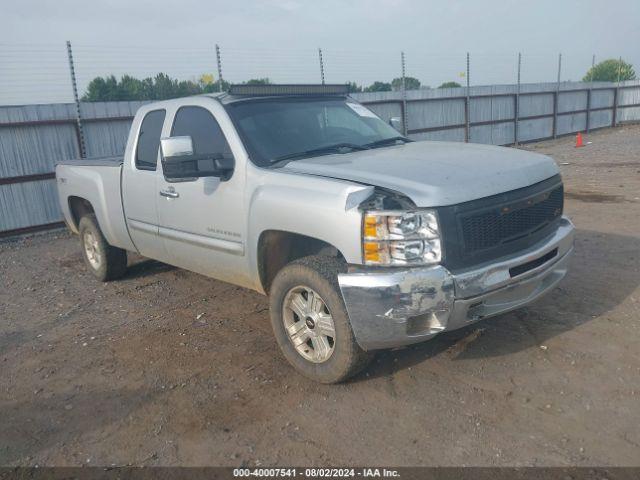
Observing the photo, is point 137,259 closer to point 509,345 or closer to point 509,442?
point 509,345

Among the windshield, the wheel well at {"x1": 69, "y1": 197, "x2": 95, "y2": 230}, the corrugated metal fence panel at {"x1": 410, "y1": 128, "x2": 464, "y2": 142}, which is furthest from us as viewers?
the corrugated metal fence panel at {"x1": 410, "y1": 128, "x2": 464, "y2": 142}

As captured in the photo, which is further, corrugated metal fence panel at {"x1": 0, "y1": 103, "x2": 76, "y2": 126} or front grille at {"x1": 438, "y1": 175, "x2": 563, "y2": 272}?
corrugated metal fence panel at {"x1": 0, "y1": 103, "x2": 76, "y2": 126}

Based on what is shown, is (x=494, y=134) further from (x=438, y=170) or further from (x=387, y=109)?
(x=438, y=170)

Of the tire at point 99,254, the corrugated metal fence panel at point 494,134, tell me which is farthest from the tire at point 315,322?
the corrugated metal fence panel at point 494,134

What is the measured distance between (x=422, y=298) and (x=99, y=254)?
442 cm

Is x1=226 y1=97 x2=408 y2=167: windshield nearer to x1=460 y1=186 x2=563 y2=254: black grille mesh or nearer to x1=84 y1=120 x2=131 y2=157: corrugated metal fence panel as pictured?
x1=460 y1=186 x2=563 y2=254: black grille mesh

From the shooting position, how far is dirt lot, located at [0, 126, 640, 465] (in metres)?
3.00

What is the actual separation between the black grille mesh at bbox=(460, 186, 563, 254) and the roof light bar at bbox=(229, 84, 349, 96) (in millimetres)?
Answer: 2192

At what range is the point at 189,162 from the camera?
4.23m

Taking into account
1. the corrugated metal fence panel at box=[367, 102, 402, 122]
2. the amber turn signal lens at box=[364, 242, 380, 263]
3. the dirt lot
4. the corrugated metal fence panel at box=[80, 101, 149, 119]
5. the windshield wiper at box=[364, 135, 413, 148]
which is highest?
the corrugated metal fence panel at box=[80, 101, 149, 119]

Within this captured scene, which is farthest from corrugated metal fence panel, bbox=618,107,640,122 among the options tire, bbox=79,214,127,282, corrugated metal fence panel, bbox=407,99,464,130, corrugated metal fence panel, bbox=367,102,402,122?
tire, bbox=79,214,127,282

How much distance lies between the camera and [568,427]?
9.95 feet

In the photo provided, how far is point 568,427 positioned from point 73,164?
5.65m

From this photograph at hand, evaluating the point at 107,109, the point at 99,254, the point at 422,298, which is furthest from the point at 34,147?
the point at 422,298
